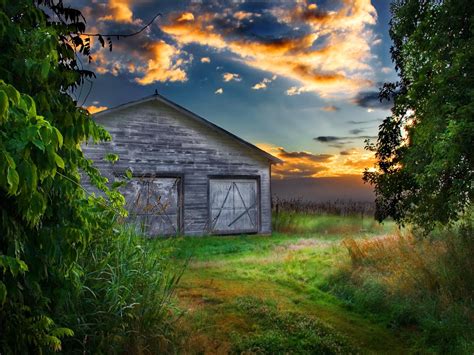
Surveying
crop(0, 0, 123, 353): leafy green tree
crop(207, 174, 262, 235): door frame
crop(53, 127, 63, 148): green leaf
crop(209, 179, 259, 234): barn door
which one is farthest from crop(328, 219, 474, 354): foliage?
crop(209, 179, 259, 234): barn door

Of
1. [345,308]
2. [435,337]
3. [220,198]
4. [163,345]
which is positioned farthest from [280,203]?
[163,345]

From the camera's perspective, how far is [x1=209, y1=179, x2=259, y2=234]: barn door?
65.6 ft

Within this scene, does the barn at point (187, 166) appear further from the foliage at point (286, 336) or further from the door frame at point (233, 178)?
the foliage at point (286, 336)

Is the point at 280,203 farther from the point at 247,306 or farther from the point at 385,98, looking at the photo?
the point at 247,306

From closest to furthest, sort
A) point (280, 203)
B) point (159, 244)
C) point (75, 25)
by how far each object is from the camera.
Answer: point (75, 25) < point (159, 244) < point (280, 203)

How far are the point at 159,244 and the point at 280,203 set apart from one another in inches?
798

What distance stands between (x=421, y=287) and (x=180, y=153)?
12760mm

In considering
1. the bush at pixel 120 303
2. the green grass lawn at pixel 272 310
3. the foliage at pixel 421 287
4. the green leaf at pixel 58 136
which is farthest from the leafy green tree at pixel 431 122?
the green leaf at pixel 58 136

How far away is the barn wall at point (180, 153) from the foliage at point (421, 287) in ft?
30.3

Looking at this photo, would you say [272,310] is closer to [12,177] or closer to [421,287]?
[421,287]

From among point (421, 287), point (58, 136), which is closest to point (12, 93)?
point (58, 136)

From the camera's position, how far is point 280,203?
2664 centimetres

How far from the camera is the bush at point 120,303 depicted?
489 centimetres

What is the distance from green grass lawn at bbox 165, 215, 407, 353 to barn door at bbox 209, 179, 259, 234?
6.44 meters
